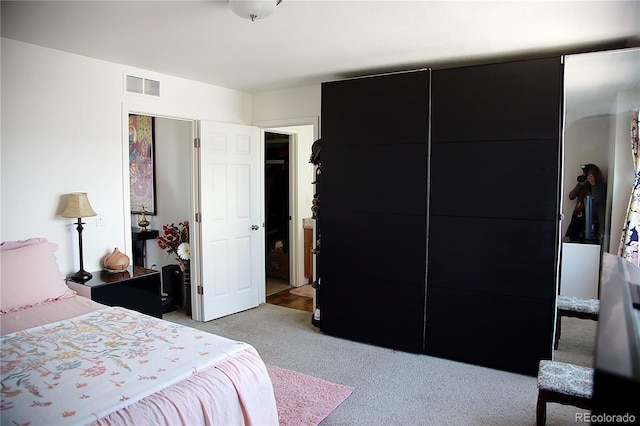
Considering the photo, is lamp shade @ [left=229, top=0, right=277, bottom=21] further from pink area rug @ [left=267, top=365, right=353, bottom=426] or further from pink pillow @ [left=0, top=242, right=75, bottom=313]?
pink area rug @ [left=267, top=365, right=353, bottom=426]

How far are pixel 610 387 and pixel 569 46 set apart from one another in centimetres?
329

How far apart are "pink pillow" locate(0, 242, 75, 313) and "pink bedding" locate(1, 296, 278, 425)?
0.64 feet

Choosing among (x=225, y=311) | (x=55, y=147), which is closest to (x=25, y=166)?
(x=55, y=147)

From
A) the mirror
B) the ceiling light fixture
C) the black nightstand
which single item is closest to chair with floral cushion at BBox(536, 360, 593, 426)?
the mirror

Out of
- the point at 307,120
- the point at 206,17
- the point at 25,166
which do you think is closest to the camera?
the point at 206,17

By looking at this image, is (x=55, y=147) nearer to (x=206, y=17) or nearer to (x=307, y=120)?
(x=206, y=17)

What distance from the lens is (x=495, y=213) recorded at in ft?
10.5

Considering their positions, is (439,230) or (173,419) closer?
(173,419)

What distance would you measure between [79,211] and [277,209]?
318cm

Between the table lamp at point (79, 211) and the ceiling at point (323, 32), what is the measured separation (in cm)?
118

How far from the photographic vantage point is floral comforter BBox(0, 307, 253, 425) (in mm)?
1508

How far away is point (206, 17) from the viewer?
2541mm

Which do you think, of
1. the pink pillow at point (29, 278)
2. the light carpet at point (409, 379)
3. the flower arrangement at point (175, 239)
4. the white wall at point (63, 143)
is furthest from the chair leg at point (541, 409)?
the flower arrangement at point (175, 239)

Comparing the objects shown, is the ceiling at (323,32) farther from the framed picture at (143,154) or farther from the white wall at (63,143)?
the framed picture at (143,154)
